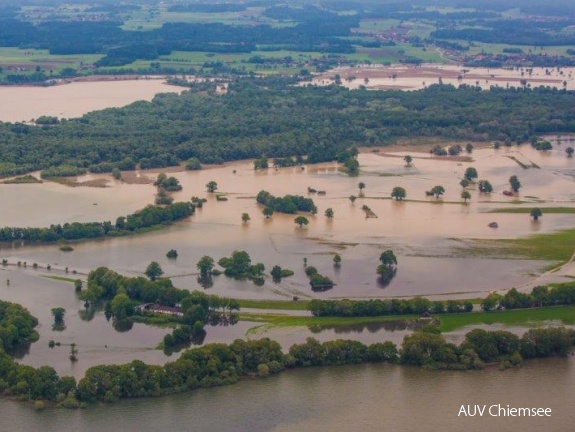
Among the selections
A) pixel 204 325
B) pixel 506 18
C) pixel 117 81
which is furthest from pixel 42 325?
pixel 506 18

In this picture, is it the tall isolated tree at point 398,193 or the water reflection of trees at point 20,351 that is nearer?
the water reflection of trees at point 20,351

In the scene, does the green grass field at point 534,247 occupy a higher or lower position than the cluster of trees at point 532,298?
higher

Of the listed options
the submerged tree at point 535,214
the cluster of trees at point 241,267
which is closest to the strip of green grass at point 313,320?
the cluster of trees at point 241,267

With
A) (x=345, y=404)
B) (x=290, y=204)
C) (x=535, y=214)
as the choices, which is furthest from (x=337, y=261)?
(x=345, y=404)

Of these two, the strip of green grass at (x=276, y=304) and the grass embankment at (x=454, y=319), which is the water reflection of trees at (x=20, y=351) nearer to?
the grass embankment at (x=454, y=319)

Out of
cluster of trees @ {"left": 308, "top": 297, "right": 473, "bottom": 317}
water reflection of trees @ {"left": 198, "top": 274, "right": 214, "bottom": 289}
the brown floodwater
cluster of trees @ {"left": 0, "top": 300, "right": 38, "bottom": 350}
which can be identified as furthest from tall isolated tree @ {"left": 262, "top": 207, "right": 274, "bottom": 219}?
the brown floodwater

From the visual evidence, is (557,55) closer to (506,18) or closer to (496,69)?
(496,69)

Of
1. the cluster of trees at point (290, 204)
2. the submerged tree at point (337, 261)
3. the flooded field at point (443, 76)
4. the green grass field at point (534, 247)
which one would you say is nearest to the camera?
the submerged tree at point (337, 261)
